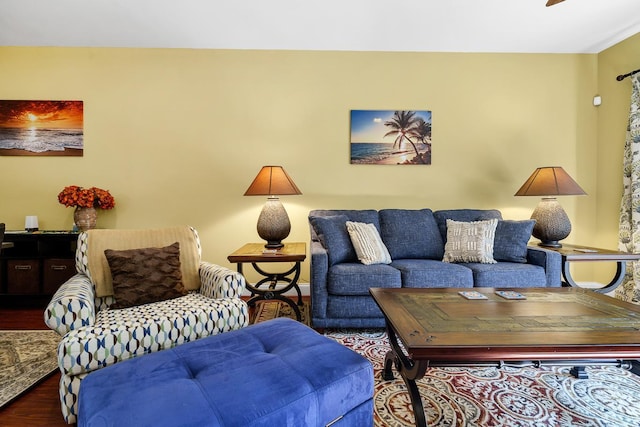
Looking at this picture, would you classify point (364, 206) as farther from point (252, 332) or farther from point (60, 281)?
point (60, 281)

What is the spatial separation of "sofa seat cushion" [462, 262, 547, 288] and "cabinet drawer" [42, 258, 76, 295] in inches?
140

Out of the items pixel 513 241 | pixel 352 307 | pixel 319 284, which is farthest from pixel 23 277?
pixel 513 241

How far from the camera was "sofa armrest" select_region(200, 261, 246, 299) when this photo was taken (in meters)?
1.80

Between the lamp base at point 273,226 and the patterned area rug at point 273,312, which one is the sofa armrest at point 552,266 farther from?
the lamp base at point 273,226

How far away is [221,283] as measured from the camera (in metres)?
1.80

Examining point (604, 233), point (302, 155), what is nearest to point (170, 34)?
point (302, 155)

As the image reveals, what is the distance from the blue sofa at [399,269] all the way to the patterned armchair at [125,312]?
2.40 ft

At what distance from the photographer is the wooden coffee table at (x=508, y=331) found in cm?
109

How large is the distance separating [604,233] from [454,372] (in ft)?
9.14

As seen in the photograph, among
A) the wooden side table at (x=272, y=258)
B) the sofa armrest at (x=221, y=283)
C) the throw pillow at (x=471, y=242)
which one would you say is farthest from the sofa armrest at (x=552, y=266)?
the sofa armrest at (x=221, y=283)

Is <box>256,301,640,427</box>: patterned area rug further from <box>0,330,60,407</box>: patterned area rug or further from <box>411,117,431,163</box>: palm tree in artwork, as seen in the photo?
<box>411,117,431,163</box>: palm tree in artwork

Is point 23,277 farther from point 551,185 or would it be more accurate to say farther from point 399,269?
point 551,185

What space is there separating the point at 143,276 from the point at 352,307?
4.58 feet

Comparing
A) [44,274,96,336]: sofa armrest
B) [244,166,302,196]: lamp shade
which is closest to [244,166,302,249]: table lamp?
[244,166,302,196]: lamp shade
